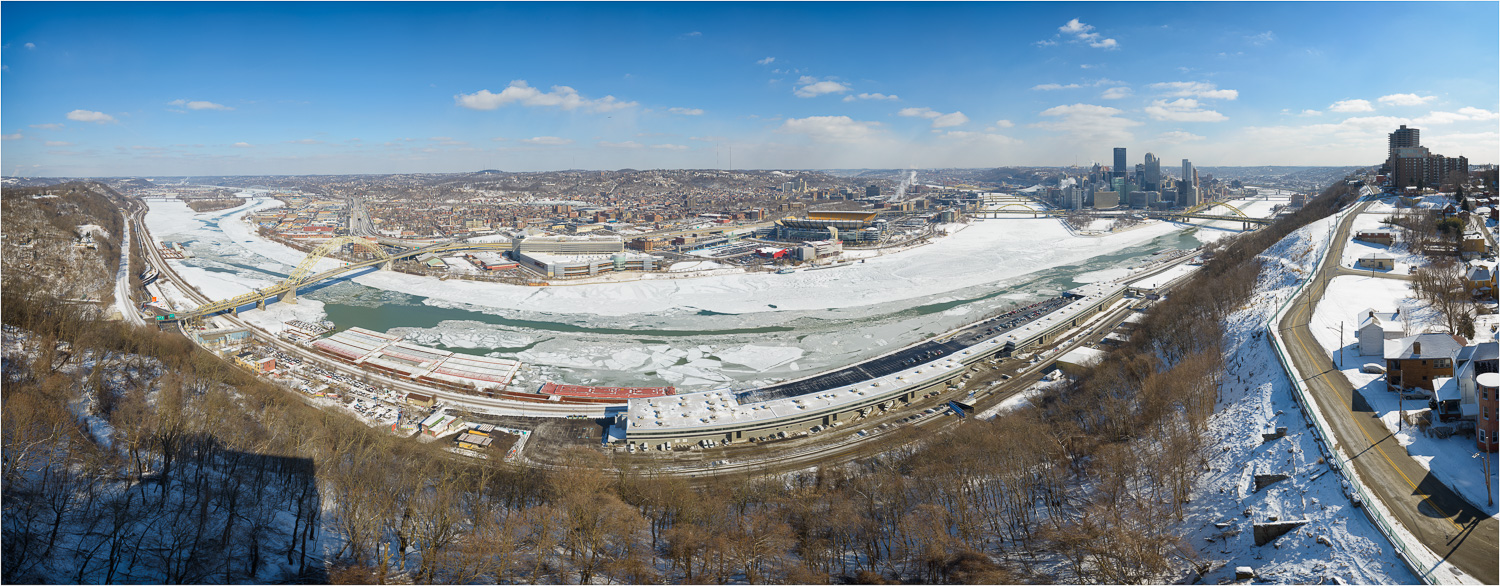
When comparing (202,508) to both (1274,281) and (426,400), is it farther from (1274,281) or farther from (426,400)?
(1274,281)

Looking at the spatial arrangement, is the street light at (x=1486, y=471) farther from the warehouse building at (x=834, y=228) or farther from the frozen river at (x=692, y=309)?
the warehouse building at (x=834, y=228)

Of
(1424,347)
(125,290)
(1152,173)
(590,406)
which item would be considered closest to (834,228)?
(590,406)

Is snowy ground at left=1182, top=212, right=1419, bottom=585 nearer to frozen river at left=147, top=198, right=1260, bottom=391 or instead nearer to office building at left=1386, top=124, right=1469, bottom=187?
frozen river at left=147, top=198, right=1260, bottom=391

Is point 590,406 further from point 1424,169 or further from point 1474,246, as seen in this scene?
point 1424,169

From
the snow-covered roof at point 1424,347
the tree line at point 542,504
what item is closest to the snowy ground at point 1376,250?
the snow-covered roof at point 1424,347

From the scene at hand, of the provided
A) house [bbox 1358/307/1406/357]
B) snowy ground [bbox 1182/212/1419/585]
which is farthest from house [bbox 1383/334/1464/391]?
snowy ground [bbox 1182/212/1419/585]

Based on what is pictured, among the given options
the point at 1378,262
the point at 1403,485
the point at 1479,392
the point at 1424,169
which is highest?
the point at 1424,169

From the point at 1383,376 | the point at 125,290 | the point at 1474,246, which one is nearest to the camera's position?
the point at 1383,376
